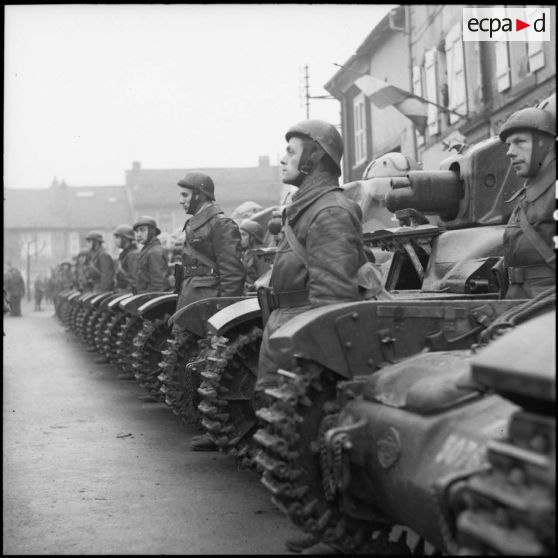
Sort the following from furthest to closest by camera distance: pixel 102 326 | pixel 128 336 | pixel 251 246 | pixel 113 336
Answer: pixel 102 326
pixel 113 336
pixel 251 246
pixel 128 336

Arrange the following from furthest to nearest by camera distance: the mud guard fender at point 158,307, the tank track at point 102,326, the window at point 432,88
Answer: the window at point 432,88 < the tank track at point 102,326 < the mud guard fender at point 158,307

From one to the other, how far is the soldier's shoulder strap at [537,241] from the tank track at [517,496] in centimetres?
235

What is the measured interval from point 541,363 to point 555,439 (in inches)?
8.9

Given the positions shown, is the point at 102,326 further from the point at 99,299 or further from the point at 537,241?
the point at 537,241

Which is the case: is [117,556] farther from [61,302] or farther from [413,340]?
[61,302]

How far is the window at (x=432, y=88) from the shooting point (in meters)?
17.9

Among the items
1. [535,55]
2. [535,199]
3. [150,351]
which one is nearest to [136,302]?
[150,351]

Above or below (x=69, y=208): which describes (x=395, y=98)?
below

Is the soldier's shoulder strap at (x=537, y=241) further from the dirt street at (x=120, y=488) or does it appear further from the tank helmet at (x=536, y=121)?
the dirt street at (x=120, y=488)

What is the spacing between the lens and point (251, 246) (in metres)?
12.6

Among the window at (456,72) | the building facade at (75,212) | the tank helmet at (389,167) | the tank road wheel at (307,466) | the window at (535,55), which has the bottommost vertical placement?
the tank road wheel at (307,466)

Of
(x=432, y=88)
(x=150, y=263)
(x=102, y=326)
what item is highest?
(x=432, y=88)

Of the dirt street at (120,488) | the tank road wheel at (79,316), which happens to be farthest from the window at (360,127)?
the dirt street at (120,488)

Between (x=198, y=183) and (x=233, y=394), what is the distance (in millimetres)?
2463
